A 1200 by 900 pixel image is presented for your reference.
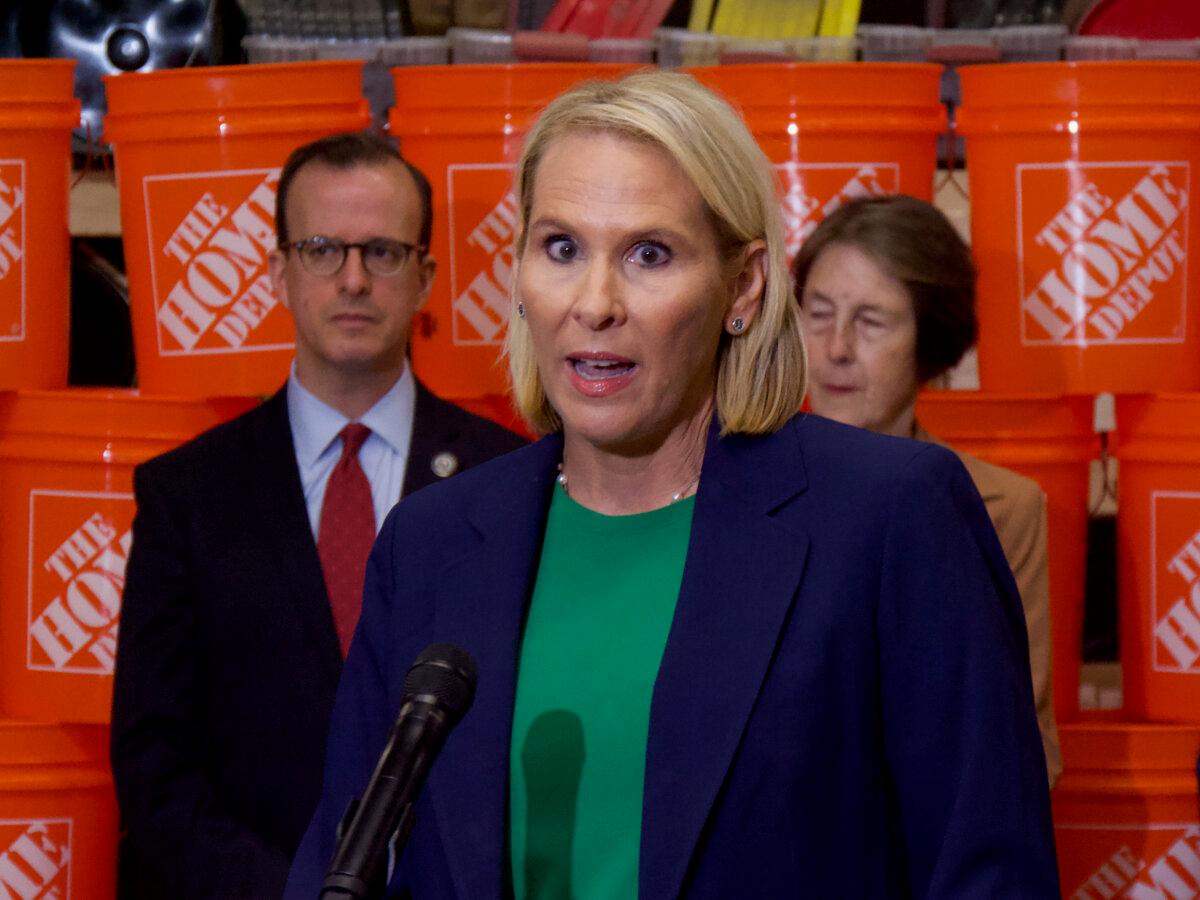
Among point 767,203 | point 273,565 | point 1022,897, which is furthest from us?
point 273,565

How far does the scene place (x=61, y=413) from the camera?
2.80 meters

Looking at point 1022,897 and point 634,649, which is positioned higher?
point 634,649

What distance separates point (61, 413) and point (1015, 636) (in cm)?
187

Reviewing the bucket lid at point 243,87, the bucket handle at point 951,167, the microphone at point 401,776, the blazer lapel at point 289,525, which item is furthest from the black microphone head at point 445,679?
the bucket handle at point 951,167

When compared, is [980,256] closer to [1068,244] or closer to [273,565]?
[1068,244]

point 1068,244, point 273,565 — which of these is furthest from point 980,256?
point 273,565

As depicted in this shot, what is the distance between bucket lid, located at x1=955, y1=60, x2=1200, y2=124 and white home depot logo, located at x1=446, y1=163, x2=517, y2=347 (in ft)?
2.54

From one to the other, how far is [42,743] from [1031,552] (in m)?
1.53

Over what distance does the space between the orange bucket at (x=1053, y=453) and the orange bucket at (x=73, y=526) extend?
44.3 inches

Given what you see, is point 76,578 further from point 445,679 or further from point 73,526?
point 445,679

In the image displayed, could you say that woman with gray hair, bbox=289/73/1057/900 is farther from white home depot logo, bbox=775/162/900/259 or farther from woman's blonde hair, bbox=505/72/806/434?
white home depot logo, bbox=775/162/900/259

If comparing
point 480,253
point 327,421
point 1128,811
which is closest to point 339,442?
point 327,421

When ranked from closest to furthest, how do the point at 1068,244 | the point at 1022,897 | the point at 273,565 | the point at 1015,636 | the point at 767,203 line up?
the point at 1022,897, the point at 1015,636, the point at 767,203, the point at 273,565, the point at 1068,244

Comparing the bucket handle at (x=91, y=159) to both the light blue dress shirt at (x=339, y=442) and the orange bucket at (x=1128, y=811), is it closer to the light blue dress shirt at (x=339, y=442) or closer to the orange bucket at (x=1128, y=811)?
the light blue dress shirt at (x=339, y=442)
